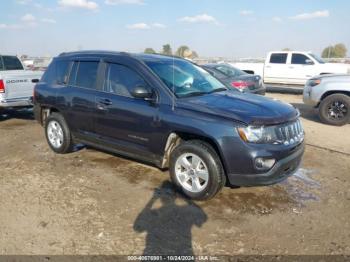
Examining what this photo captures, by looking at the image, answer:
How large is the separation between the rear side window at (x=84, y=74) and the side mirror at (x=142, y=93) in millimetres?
1129

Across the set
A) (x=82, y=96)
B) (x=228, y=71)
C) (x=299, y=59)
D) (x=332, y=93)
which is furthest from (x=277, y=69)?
(x=82, y=96)

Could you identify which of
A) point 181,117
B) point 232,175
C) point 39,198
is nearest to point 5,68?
point 39,198

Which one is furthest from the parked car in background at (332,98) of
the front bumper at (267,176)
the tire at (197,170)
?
the tire at (197,170)

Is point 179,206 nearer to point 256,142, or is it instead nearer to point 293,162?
point 256,142

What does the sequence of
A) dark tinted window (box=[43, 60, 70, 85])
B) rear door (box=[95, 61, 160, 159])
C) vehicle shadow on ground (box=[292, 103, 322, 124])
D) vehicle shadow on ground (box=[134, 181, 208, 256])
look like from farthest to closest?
vehicle shadow on ground (box=[292, 103, 322, 124]) < dark tinted window (box=[43, 60, 70, 85]) < rear door (box=[95, 61, 160, 159]) < vehicle shadow on ground (box=[134, 181, 208, 256])

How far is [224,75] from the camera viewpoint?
11.1 metres

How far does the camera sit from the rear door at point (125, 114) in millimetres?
4633

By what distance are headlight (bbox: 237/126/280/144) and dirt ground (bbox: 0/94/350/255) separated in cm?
84

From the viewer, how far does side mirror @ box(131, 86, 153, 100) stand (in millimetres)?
4457

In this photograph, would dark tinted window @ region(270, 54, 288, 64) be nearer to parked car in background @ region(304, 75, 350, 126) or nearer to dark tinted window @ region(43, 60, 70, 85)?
parked car in background @ region(304, 75, 350, 126)

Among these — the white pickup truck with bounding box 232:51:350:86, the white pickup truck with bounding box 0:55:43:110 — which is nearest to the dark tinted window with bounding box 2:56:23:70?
the white pickup truck with bounding box 0:55:43:110

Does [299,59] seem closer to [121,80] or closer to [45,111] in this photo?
[45,111]

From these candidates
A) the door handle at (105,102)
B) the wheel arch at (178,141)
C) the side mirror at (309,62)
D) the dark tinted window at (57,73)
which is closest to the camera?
the wheel arch at (178,141)

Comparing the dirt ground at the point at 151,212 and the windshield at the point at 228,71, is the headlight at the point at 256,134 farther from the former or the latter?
the windshield at the point at 228,71
